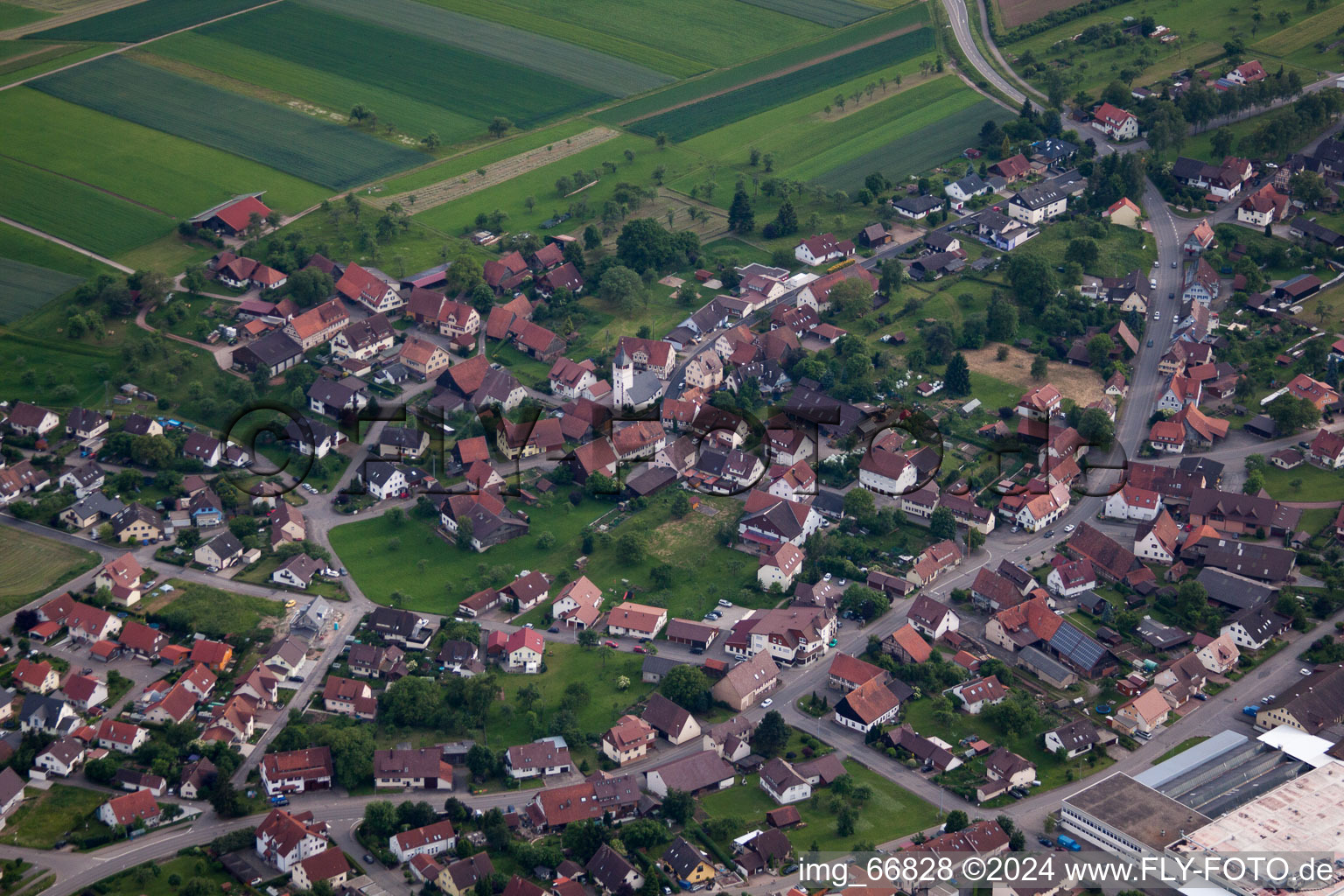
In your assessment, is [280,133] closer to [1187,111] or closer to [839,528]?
[839,528]

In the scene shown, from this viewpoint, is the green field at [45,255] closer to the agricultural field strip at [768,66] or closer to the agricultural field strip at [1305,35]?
the agricultural field strip at [768,66]

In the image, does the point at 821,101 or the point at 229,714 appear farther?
the point at 821,101

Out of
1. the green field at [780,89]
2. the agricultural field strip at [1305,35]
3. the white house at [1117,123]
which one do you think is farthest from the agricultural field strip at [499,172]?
the agricultural field strip at [1305,35]

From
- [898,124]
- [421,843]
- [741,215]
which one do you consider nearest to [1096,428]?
[741,215]

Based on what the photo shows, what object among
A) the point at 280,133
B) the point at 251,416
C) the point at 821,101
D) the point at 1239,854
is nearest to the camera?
the point at 1239,854

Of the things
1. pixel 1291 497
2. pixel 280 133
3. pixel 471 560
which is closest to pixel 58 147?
pixel 280 133

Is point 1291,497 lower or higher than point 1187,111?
lower

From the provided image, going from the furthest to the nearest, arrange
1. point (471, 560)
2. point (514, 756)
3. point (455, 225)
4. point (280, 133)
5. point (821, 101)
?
point (821, 101) → point (280, 133) → point (455, 225) → point (471, 560) → point (514, 756)
